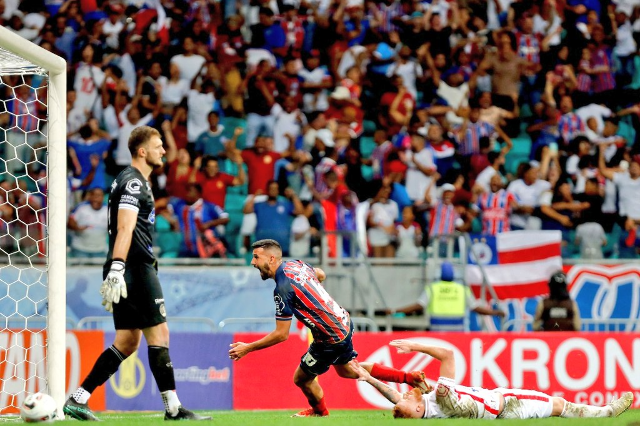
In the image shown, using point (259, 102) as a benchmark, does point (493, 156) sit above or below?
below

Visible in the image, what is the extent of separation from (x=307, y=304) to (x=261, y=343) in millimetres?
562

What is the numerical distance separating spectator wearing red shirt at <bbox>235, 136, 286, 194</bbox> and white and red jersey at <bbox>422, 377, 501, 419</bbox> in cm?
760

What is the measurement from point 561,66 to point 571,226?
13.0 feet

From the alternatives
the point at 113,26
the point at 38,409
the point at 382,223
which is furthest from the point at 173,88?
the point at 38,409

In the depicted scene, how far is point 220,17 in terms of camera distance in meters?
18.4

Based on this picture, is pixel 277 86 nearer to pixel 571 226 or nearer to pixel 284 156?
pixel 284 156

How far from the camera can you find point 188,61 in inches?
684

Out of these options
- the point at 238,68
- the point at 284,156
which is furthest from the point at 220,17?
the point at 284,156

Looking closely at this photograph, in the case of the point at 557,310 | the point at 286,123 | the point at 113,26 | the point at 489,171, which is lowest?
the point at 557,310

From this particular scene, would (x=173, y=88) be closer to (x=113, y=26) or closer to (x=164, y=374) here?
(x=113, y=26)

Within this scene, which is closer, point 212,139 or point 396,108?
point 212,139

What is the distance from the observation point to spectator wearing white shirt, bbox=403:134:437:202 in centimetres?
1580

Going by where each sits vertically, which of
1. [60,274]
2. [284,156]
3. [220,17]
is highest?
[220,17]

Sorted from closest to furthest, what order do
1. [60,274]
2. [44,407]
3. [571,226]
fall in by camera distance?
[44,407]
[60,274]
[571,226]
